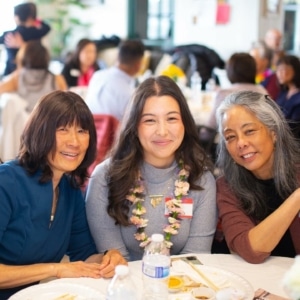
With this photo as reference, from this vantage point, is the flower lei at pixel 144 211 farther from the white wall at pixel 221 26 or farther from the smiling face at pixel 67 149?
the white wall at pixel 221 26

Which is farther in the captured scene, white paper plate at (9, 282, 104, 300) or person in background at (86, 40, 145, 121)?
person in background at (86, 40, 145, 121)

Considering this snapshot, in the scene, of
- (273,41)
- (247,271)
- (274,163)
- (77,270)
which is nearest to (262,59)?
(273,41)

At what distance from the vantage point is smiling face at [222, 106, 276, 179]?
218cm

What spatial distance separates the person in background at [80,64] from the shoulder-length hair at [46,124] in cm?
427

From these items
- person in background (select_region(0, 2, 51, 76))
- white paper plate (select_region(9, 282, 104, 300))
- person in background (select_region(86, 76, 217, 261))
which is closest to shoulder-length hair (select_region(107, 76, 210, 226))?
person in background (select_region(86, 76, 217, 261))

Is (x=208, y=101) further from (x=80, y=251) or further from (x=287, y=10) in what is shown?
(x=287, y=10)

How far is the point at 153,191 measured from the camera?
227cm

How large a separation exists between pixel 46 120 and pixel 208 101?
3.74m

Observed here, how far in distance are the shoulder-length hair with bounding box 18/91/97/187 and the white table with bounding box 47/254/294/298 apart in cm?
45

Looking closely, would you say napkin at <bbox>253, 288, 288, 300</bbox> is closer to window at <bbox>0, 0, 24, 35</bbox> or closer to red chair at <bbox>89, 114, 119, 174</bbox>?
red chair at <bbox>89, 114, 119, 174</bbox>

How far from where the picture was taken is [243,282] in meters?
1.78

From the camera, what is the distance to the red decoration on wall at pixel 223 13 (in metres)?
8.29

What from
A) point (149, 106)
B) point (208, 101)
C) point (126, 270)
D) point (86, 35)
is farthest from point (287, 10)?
point (126, 270)

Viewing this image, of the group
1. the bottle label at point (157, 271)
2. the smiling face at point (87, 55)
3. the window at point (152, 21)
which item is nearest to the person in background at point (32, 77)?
the smiling face at point (87, 55)
